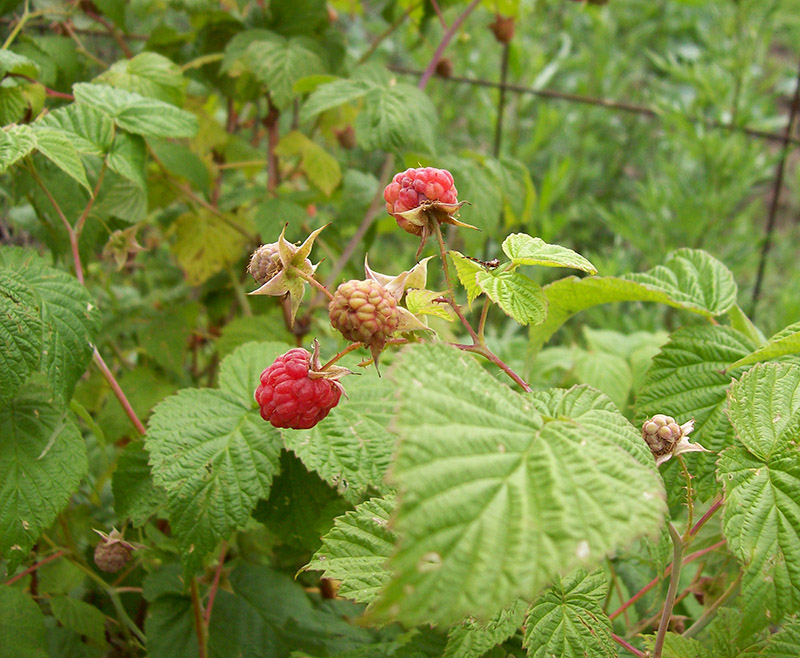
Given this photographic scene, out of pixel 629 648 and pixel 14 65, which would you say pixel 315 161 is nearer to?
pixel 14 65

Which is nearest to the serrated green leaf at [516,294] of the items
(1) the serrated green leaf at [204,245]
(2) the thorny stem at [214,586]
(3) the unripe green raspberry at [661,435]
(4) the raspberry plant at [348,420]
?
(4) the raspberry plant at [348,420]

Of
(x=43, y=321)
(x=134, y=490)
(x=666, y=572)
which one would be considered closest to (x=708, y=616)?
(x=666, y=572)

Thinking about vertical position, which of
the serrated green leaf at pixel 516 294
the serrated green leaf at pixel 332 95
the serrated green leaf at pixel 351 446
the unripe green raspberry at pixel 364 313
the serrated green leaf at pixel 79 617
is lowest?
the serrated green leaf at pixel 79 617

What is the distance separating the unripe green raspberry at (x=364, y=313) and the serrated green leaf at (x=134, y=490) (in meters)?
0.39

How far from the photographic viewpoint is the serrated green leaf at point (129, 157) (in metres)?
0.79

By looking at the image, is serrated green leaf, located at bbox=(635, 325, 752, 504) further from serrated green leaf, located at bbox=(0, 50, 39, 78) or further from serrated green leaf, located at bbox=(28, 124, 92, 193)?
serrated green leaf, located at bbox=(0, 50, 39, 78)

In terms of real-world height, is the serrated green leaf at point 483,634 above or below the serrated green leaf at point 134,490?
above

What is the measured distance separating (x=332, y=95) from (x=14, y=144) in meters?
0.49

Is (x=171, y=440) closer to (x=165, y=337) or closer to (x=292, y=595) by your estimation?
(x=292, y=595)

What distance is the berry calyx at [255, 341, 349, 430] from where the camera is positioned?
0.49m

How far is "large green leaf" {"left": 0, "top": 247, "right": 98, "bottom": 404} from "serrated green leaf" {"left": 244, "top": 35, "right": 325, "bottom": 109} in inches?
20.5

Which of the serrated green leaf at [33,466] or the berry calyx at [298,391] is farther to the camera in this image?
the serrated green leaf at [33,466]

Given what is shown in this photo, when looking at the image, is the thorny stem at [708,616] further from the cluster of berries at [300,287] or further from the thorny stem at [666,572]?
the cluster of berries at [300,287]

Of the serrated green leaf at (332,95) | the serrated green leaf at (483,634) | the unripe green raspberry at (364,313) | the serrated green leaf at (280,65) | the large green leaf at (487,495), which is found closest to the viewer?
the large green leaf at (487,495)
